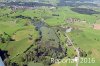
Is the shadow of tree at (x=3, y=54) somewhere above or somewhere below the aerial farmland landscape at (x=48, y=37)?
above

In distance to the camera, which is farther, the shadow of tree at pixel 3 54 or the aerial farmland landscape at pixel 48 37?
the aerial farmland landscape at pixel 48 37

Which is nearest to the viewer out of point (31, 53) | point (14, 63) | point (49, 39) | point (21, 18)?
point (14, 63)

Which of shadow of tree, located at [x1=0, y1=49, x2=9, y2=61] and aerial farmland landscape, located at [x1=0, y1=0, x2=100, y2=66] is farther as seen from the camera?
aerial farmland landscape, located at [x1=0, y1=0, x2=100, y2=66]

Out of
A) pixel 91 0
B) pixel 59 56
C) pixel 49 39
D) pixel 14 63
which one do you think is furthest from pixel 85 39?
pixel 91 0

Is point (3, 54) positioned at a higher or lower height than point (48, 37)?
higher

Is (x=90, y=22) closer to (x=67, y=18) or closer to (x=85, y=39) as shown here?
(x=67, y=18)

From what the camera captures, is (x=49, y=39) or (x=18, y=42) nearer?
(x=18, y=42)

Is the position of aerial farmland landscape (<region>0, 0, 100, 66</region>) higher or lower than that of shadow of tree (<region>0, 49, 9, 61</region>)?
lower

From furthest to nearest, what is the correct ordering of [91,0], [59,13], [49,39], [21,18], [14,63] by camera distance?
[91,0], [59,13], [21,18], [49,39], [14,63]
